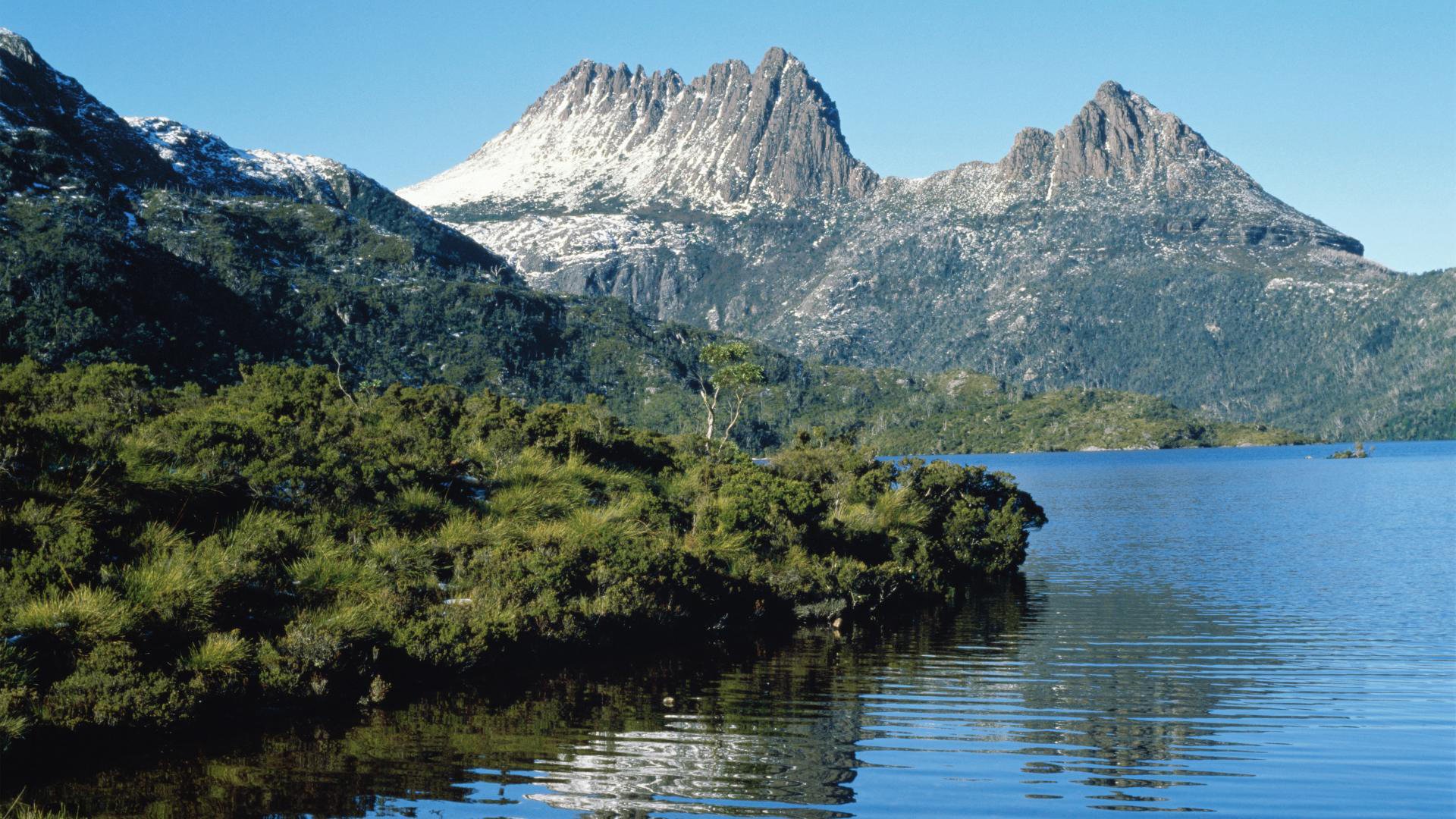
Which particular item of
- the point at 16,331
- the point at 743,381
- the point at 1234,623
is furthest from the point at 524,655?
the point at 16,331

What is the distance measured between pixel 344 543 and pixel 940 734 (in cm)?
1546

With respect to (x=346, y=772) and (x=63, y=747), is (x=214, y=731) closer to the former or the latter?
(x=63, y=747)

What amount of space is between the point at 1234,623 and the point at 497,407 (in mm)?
28479

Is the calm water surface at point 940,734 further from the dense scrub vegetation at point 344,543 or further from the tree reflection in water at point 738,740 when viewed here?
the dense scrub vegetation at point 344,543

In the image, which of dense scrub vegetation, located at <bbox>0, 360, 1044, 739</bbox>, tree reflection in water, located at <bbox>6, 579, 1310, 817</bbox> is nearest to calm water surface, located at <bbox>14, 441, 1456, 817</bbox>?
tree reflection in water, located at <bbox>6, 579, 1310, 817</bbox>

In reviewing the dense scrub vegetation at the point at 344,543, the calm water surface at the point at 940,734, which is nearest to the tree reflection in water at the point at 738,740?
the calm water surface at the point at 940,734

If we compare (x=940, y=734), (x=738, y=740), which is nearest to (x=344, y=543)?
(x=738, y=740)

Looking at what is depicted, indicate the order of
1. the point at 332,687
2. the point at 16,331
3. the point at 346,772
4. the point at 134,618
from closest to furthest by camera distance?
the point at 346,772 < the point at 134,618 < the point at 332,687 < the point at 16,331

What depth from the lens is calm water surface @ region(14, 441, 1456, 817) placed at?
17.5m

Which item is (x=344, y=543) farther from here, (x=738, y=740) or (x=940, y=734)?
(x=940, y=734)

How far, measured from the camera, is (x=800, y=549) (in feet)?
131

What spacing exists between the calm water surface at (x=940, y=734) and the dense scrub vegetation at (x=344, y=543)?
1680mm

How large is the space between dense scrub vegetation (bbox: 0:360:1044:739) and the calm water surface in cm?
168

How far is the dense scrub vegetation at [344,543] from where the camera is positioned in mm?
20922
